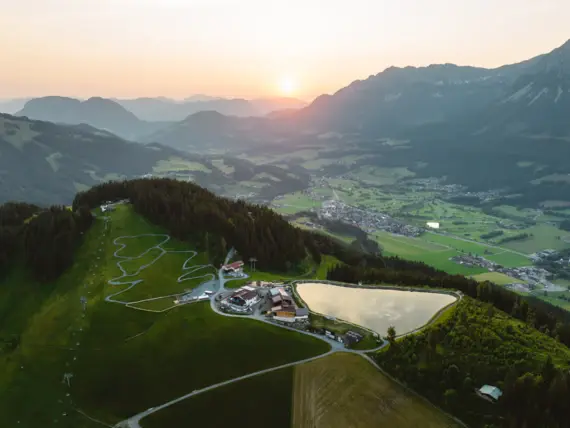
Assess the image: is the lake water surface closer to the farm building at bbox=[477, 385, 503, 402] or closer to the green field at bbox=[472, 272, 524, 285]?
the farm building at bbox=[477, 385, 503, 402]

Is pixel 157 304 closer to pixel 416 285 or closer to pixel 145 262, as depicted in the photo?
pixel 145 262

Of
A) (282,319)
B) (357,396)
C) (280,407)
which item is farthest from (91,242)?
(357,396)

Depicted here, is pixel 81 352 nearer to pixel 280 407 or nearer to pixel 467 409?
pixel 280 407

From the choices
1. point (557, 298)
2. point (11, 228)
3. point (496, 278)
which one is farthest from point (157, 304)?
point (557, 298)

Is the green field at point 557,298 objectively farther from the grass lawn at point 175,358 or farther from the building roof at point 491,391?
the grass lawn at point 175,358

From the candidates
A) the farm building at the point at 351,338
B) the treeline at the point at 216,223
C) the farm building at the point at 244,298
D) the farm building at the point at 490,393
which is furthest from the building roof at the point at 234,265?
the farm building at the point at 490,393

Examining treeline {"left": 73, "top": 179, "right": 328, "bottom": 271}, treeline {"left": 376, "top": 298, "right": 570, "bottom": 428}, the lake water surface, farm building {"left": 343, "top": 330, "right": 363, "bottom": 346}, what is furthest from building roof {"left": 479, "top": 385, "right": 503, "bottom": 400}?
treeline {"left": 73, "top": 179, "right": 328, "bottom": 271}

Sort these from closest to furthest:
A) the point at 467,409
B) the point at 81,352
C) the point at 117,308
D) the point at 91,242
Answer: the point at 467,409 < the point at 81,352 < the point at 117,308 < the point at 91,242
